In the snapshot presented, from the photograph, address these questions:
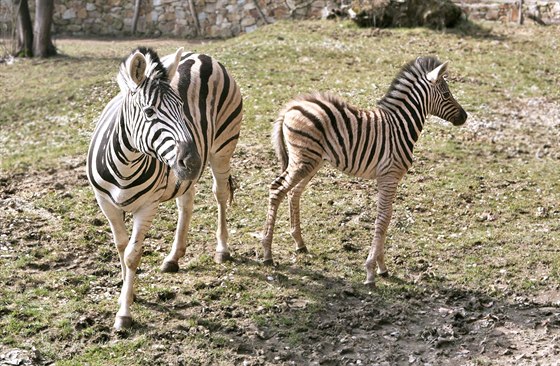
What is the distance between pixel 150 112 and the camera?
270 inches

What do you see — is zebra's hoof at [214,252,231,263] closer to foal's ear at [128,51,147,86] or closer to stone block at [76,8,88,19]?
foal's ear at [128,51,147,86]

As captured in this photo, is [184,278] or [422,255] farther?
[422,255]

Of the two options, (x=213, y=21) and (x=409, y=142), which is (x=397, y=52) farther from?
(x=409, y=142)

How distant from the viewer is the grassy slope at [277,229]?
7.80 metres

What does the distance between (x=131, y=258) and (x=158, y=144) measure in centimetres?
140

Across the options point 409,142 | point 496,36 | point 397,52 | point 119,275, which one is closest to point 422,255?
point 409,142

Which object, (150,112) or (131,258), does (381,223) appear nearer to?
(131,258)

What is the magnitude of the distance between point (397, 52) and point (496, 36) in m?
3.21

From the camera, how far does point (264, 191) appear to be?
11.4m

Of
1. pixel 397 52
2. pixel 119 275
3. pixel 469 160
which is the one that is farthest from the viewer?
pixel 397 52

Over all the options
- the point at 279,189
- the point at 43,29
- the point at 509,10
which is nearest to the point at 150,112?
the point at 279,189

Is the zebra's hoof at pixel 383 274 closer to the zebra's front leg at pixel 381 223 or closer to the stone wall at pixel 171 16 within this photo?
the zebra's front leg at pixel 381 223

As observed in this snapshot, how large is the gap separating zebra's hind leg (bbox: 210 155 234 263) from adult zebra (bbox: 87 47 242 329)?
12mm

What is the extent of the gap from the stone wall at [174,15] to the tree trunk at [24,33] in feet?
7.00
